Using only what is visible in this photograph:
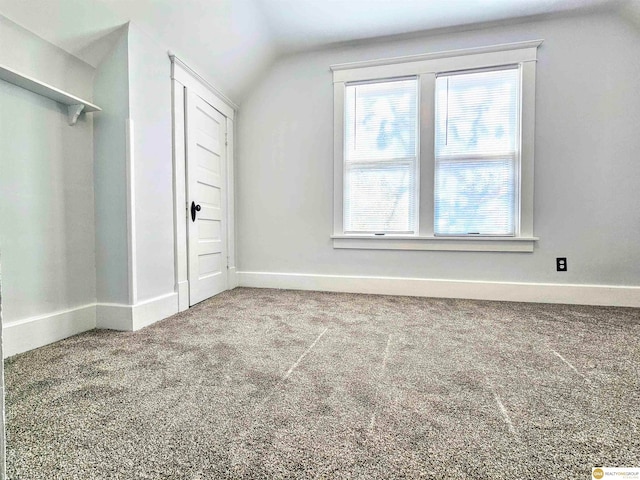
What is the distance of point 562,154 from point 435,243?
53.4 inches

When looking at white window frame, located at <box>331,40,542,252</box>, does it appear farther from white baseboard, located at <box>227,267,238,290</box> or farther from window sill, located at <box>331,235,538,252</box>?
white baseboard, located at <box>227,267,238,290</box>

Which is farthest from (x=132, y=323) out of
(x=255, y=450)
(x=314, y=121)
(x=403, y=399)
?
(x=314, y=121)

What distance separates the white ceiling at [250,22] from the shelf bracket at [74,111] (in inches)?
13.2

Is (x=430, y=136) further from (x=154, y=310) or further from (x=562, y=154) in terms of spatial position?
(x=154, y=310)

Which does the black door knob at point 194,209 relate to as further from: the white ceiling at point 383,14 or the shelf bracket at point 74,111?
the white ceiling at point 383,14

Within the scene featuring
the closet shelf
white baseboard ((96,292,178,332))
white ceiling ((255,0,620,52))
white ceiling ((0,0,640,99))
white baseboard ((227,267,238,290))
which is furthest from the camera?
white baseboard ((227,267,238,290))

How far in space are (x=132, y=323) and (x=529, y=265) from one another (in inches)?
131

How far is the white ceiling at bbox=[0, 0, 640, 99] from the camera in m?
1.92

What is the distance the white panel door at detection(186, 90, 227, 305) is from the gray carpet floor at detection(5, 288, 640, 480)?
0.82 m

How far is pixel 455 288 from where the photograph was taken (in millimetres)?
3059

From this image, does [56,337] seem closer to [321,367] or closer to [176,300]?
[176,300]

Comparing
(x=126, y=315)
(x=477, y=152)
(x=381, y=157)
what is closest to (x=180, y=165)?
(x=126, y=315)

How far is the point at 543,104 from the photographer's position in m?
2.87

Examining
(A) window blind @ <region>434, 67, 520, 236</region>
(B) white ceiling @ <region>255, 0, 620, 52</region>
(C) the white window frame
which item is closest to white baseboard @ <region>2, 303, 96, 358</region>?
(C) the white window frame
